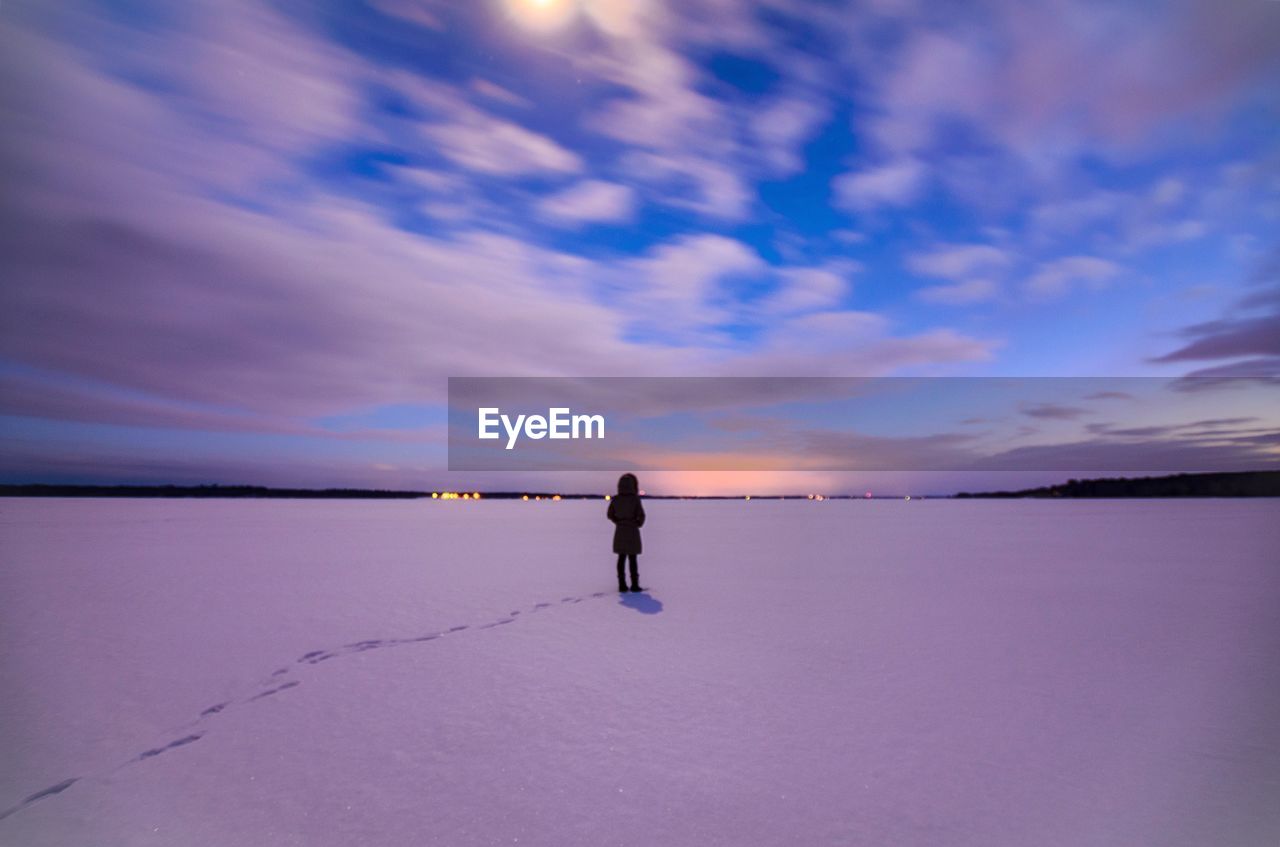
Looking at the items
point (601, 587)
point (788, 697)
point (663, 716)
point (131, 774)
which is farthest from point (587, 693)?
point (601, 587)

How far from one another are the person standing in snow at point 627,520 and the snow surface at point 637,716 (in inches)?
21.6

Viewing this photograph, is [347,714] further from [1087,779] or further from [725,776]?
[1087,779]

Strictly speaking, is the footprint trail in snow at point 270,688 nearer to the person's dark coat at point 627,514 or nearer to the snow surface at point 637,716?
the snow surface at point 637,716

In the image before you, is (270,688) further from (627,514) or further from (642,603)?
(627,514)

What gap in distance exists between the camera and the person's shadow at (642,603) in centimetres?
859

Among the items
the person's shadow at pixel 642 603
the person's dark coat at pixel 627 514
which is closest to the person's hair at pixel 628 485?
the person's dark coat at pixel 627 514

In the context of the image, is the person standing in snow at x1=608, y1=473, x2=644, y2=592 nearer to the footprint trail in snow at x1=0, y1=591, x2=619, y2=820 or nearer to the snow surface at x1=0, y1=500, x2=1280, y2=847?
the snow surface at x1=0, y1=500, x2=1280, y2=847

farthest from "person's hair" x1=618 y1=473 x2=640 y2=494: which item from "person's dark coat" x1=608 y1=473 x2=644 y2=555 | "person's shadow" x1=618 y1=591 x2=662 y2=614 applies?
"person's shadow" x1=618 y1=591 x2=662 y2=614

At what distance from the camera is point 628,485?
10.3 meters

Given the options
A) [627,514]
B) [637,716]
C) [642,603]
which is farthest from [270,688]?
[627,514]

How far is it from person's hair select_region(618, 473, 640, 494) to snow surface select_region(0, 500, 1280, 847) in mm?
1621

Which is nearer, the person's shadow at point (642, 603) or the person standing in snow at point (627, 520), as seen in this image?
the person's shadow at point (642, 603)

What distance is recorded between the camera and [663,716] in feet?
15.3

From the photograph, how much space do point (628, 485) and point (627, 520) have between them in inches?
21.7
